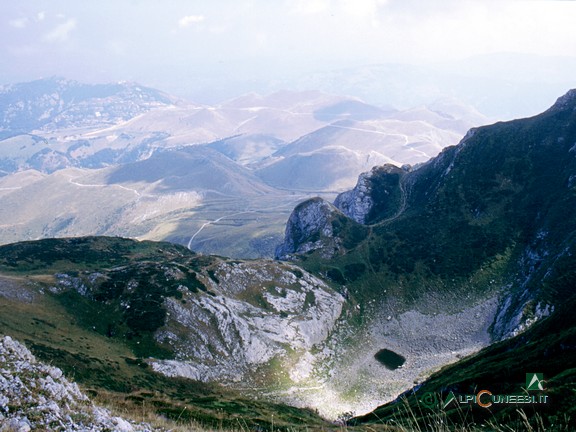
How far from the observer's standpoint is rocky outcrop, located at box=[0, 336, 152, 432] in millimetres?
13617

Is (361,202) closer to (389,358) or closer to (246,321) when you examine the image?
(389,358)

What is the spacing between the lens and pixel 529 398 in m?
27.9

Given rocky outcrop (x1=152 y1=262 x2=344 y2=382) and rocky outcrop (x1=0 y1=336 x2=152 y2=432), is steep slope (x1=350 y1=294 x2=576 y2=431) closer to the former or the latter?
rocky outcrop (x1=0 y1=336 x2=152 y2=432)

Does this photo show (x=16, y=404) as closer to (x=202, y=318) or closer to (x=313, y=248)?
(x=202, y=318)

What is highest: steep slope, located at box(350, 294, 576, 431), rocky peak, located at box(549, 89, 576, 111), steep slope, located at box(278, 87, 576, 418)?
rocky peak, located at box(549, 89, 576, 111)

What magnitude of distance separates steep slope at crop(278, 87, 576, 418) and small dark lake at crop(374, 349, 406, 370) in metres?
1.50

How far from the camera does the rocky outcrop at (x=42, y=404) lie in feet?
44.7

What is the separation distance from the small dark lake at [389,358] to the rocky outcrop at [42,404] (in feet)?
275

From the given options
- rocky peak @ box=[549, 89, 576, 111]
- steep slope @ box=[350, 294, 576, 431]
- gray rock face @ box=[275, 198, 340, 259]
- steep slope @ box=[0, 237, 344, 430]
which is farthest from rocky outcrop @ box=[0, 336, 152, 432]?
rocky peak @ box=[549, 89, 576, 111]

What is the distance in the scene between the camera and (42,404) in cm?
1492

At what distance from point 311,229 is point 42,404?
453 ft

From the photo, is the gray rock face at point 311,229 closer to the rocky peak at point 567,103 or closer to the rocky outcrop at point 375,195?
the rocky outcrop at point 375,195

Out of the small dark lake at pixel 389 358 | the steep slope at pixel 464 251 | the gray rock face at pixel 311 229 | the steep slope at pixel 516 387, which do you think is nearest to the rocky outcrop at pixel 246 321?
the steep slope at pixel 464 251

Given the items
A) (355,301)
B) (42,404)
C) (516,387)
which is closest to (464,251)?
(355,301)
